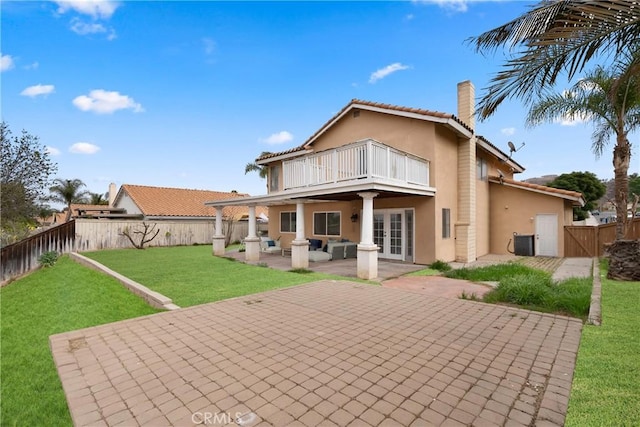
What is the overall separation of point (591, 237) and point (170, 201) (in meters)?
32.3

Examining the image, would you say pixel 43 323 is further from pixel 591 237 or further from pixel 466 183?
pixel 591 237

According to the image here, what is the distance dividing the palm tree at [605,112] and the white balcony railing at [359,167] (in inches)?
186

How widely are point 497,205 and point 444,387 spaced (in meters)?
16.4

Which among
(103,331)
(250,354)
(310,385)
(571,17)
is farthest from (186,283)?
(571,17)

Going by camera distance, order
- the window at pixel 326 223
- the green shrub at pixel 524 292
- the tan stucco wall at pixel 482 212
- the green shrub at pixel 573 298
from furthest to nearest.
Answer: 1. the window at pixel 326 223
2. the tan stucco wall at pixel 482 212
3. the green shrub at pixel 524 292
4. the green shrub at pixel 573 298

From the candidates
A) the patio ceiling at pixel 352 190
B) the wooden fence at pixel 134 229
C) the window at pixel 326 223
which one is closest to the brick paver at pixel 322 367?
the patio ceiling at pixel 352 190

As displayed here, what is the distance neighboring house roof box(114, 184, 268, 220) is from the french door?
59.8 ft

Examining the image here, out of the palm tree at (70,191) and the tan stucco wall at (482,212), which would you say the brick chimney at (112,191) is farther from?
the tan stucco wall at (482,212)

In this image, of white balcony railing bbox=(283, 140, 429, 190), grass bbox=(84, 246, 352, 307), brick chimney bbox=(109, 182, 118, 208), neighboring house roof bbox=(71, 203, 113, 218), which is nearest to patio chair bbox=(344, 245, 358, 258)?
white balcony railing bbox=(283, 140, 429, 190)

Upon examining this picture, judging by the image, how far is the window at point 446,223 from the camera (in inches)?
513

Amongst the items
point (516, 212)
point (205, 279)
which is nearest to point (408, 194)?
point (205, 279)

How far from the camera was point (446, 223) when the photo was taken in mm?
13234

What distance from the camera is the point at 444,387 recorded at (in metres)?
3.33

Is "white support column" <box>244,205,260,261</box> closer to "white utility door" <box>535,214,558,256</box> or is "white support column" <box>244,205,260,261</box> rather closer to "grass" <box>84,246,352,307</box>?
"grass" <box>84,246,352,307</box>
